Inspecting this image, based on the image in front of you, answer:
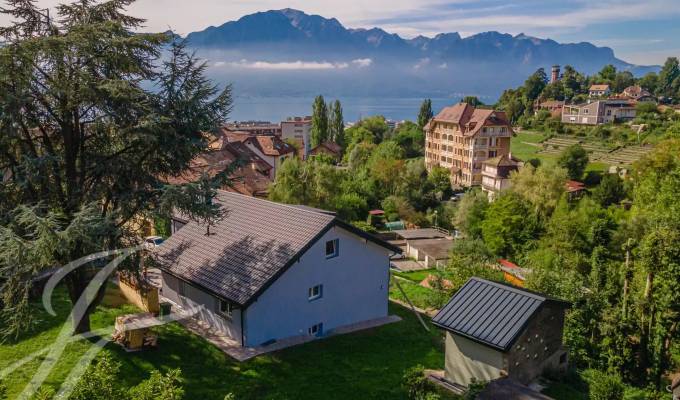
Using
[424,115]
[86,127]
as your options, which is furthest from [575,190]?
[424,115]

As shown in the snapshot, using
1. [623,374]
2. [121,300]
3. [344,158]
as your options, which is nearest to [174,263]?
[121,300]

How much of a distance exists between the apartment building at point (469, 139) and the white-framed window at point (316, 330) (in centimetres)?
6837

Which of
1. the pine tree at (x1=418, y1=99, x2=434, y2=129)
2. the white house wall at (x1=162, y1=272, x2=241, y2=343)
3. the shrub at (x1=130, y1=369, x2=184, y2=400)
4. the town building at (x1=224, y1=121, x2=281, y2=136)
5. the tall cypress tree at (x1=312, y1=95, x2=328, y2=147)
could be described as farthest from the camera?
the town building at (x1=224, y1=121, x2=281, y2=136)

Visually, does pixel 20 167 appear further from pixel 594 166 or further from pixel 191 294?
pixel 594 166

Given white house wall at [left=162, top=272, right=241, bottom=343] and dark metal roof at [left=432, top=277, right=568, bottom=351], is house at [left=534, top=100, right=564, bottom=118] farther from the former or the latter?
white house wall at [left=162, top=272, right=241, bottom=343]

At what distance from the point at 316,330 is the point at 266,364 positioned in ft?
12.7

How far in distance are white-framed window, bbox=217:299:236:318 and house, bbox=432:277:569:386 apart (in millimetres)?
7855

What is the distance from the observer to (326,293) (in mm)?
21281

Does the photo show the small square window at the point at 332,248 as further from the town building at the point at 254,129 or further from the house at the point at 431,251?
the town building at the point at 254,129

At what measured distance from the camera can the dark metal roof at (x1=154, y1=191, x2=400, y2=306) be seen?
63.2 feet

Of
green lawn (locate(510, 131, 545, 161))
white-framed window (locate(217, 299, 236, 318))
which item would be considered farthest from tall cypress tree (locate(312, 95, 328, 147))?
white-framed window (locate(217, 299, 236, 318))

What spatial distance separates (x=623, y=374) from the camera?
23188 mm

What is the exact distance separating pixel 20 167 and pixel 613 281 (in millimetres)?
27411

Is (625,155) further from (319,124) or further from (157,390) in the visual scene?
(157,390)
